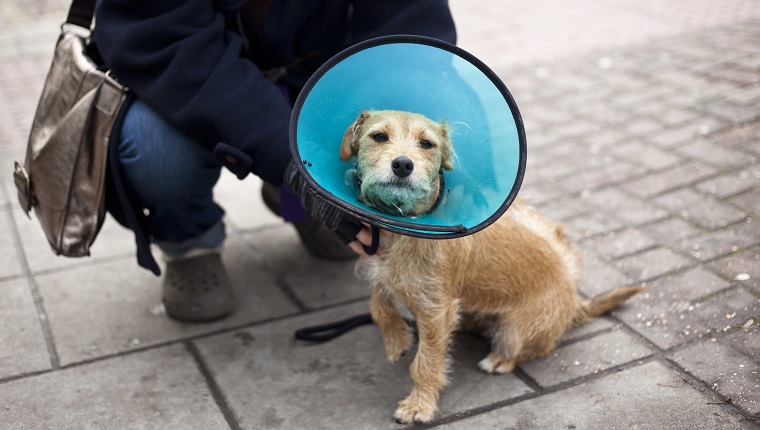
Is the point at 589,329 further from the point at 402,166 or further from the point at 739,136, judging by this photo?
the point at 739,136

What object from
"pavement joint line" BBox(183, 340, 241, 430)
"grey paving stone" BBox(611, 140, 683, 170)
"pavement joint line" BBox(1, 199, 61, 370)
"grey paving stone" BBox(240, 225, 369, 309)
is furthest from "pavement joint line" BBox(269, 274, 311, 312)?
"grey paving stone" BBox(611, 140, 683, 170)

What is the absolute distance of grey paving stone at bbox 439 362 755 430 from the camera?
251 cm

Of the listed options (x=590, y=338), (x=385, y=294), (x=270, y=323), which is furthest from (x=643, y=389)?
(x=270, y=323)

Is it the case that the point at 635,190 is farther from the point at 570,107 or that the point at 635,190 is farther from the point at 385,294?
the point at 385,294

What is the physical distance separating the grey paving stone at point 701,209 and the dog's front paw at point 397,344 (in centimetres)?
177

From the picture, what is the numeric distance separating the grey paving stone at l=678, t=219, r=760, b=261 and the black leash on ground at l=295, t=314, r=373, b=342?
1.55 metres

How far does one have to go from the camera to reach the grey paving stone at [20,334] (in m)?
2.91

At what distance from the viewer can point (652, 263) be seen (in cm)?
346

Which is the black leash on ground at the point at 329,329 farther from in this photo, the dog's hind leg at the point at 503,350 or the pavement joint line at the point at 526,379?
the pavement joint line at the point at 526,379

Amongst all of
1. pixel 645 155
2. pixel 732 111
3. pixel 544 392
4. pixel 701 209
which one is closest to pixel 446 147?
pixel 544 392

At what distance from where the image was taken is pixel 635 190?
13.6 ft

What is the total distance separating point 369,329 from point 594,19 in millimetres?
5271

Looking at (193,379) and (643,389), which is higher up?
(643,389)

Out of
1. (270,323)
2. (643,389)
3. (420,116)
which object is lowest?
(270,323)
